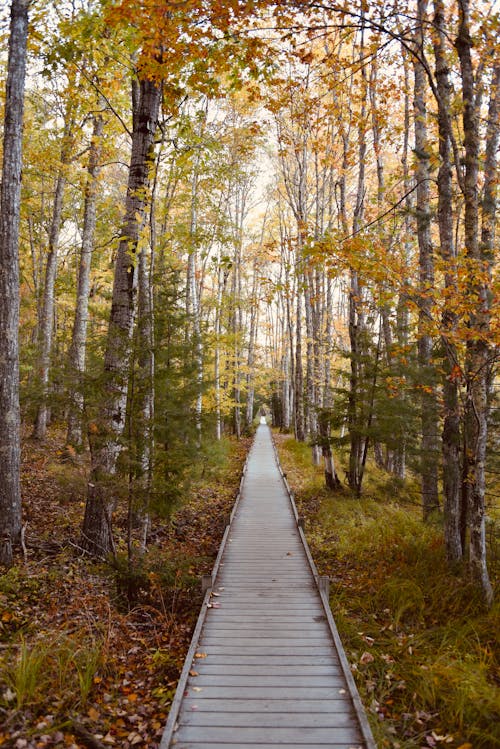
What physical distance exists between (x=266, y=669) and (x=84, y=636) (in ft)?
6.29

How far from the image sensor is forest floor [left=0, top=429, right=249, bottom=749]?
12.1ft

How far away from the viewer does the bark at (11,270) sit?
615cm

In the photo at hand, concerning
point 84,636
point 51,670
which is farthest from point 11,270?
point 51,670

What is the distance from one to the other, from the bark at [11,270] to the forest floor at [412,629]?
4.68m

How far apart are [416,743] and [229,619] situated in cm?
244

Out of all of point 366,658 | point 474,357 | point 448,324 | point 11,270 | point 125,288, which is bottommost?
point 366,658

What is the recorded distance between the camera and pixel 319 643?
194 inches

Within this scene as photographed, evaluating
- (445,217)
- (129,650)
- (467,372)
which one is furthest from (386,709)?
(445,217)

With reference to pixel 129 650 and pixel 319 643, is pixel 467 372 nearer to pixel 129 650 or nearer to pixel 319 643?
pixel 319 643

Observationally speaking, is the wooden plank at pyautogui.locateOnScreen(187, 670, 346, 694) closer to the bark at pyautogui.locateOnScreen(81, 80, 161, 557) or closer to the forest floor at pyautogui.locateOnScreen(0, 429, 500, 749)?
the forest floor at pyautogui.locateOnScreen(0, 429, 500, 749)

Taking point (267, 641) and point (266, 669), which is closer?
point (266, 669)

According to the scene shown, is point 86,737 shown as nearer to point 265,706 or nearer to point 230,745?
point 230,745

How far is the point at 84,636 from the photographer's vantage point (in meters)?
4.71

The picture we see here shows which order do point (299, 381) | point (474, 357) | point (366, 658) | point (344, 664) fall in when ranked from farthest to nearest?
point (299, 381), point (474, 357), point (366, 658), point (344, 664)
